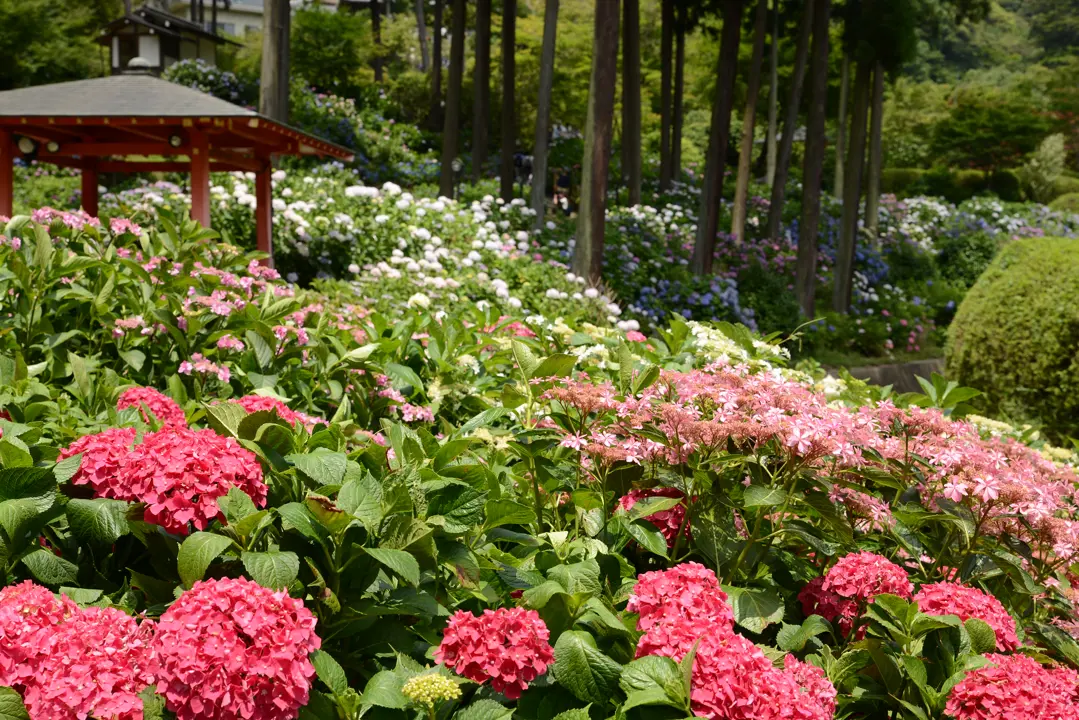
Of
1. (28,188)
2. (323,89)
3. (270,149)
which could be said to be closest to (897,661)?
(270,149)

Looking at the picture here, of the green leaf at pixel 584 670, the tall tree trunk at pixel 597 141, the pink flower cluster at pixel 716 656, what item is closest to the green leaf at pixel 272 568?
the green leaf at pixel 584 670

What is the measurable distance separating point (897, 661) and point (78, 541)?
1.57 meters

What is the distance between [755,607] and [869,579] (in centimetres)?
26

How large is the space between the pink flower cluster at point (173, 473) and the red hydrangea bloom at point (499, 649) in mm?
461

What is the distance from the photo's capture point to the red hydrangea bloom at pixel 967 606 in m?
2.00

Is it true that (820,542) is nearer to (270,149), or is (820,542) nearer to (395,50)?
(270,149)

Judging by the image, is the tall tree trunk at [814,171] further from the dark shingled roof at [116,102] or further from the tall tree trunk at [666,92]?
the dark shingled roof at [116,102]

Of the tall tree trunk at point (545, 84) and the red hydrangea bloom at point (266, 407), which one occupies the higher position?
the tall tree trunk at point (545, 84)

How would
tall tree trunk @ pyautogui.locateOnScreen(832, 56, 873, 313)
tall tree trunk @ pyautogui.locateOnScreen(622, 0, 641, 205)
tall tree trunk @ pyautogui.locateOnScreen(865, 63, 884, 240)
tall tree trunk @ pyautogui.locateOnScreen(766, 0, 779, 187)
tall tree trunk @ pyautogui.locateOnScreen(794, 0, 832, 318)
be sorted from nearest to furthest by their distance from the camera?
tall tree trunk @ pyautogui.locateOnScreen(794, 0, 832, 318) < tall tree trunk @ pyautogui.locateOnScreen(832, 56, 873, 313) < tall tree trunk @ pyautogui.locateOnScreen(622, 0, 641, 205) < tall tree trunk @ pyautogui.locateOnScreen(865, 63, 884, 240) < tall tree trunk @ pyautogui.locateOnScreen(766, 0, 779, 187)

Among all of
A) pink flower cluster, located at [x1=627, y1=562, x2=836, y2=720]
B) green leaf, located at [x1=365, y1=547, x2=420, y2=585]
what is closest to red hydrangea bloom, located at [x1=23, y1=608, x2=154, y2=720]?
green leaf, located at [x1=365, y1=547, x2=420, y2=585]

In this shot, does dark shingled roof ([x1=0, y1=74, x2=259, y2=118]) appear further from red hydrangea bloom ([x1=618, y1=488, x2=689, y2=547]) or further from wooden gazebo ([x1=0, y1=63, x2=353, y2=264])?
red hydrangea bloom ([x1=618, y1=488, x2=689, y2=547])

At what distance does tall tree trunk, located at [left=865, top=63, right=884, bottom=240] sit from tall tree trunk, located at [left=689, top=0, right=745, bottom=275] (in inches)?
144

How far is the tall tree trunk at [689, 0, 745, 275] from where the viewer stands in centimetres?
1413

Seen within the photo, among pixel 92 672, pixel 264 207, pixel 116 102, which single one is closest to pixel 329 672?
pixel 92 672
